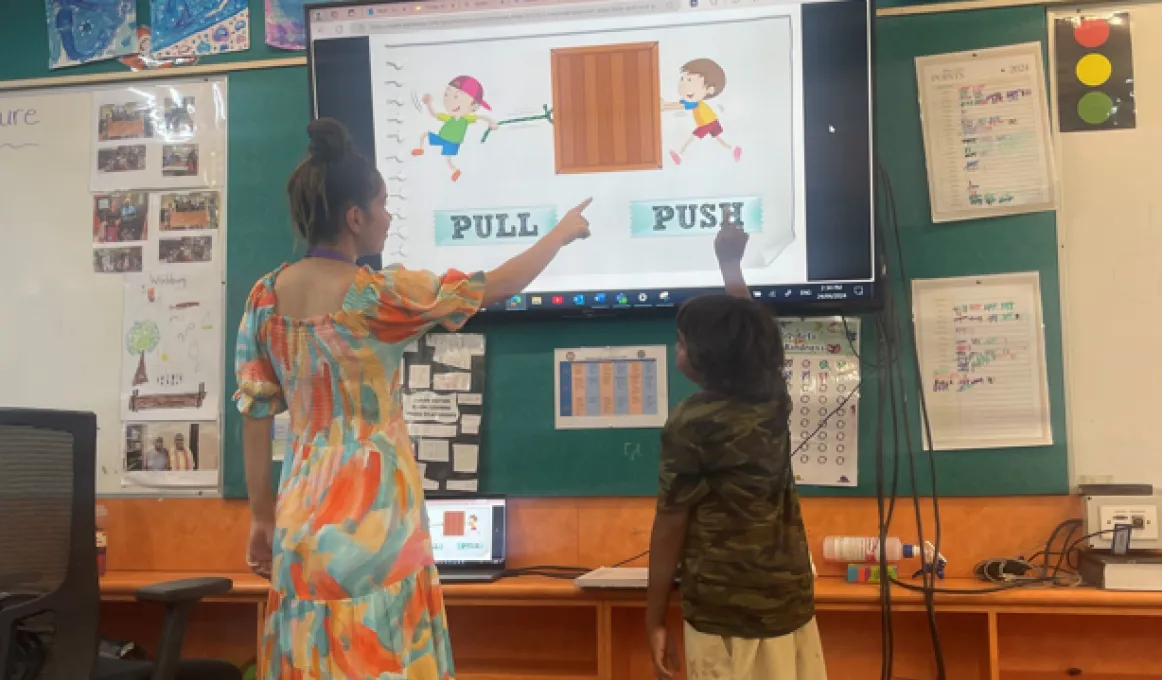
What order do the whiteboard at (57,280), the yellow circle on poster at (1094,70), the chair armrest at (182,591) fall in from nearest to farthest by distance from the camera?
the chair armrest at (182,591) < the yellow circle on poster at (1094,70) < the whiteboard at (57,280)

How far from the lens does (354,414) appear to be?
59.7 inches

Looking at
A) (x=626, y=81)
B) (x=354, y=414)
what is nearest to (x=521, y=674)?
(x=354, y=414)

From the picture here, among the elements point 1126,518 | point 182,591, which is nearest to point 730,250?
point 1126,518

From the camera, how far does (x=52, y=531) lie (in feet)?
5.54

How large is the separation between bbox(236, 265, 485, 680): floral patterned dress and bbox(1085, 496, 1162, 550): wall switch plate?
152 cm

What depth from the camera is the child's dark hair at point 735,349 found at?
1.69 metres

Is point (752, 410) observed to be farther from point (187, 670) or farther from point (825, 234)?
point (187, 670)

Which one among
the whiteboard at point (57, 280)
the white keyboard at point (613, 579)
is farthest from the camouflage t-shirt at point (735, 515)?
the whiteboard at point (57, 280)

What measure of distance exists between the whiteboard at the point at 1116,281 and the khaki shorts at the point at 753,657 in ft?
3.20

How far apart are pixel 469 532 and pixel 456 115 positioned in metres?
1.08

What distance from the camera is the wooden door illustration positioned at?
7.72 ft

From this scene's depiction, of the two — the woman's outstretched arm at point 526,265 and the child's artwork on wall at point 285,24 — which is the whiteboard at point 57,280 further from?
the woman's outstretched arm at point 526,265

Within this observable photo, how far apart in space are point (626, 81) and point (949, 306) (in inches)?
38.7

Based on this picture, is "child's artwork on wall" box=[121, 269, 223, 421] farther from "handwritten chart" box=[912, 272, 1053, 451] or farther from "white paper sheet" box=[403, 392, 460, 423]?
"handwritten chart" box=[912, 272, 1053, 451]
